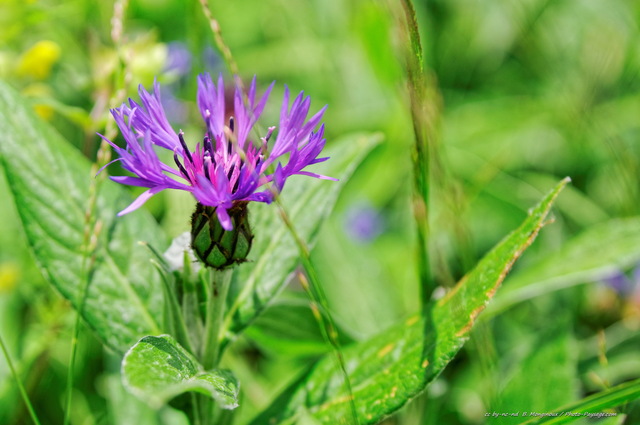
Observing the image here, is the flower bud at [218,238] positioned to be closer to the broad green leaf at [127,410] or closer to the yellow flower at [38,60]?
the broad green leaf at [127,410]

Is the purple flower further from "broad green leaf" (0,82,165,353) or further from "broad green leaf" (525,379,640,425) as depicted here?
"broad green leaf" (525,379,640,425)

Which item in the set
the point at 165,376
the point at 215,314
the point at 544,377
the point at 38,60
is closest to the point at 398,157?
the point at 544,377

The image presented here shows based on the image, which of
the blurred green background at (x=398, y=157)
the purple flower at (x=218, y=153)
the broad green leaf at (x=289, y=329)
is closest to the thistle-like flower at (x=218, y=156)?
the purple flower at (x=218, y=153)

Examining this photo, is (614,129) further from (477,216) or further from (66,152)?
(66,152)

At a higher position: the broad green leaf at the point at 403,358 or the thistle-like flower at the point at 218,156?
the thistle-like flower at the point at 218,156

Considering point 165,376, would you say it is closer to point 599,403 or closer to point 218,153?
point 218,153

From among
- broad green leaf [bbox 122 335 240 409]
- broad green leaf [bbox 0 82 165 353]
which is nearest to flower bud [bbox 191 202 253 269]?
broad green leaf [bbox 122 335 240 409]

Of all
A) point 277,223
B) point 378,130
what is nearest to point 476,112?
point 378,130
